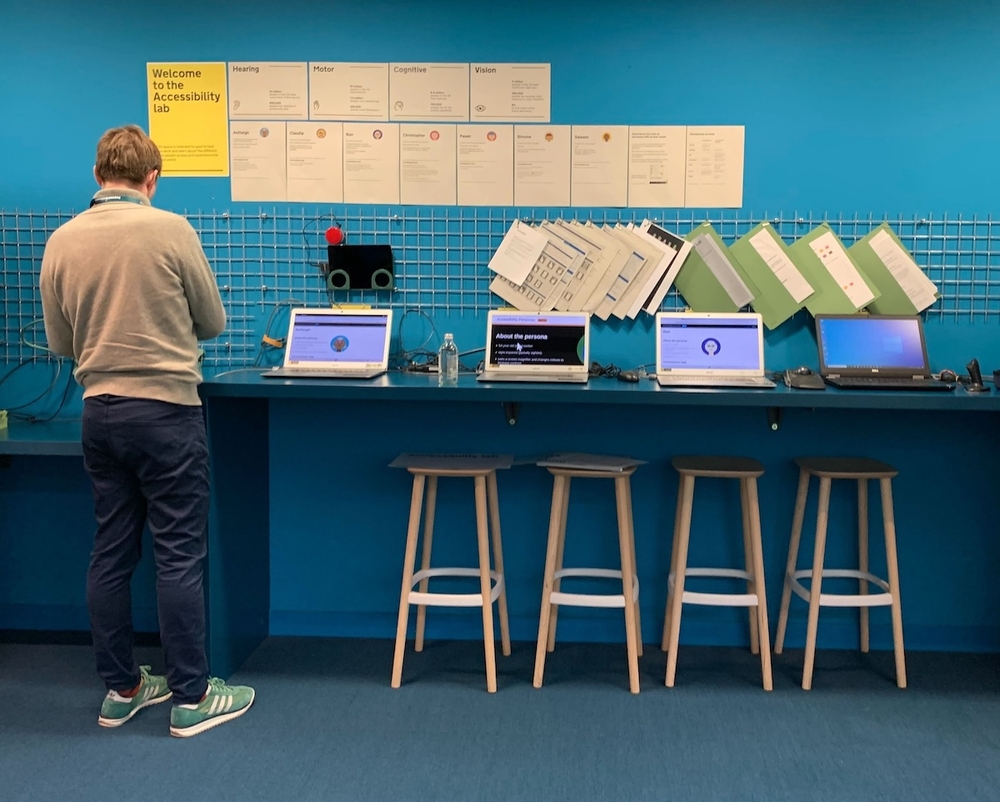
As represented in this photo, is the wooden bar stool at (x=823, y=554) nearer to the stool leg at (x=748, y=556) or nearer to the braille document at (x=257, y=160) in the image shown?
the stool leg at (x=748, y=556)

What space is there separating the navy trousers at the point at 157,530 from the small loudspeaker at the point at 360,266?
811mm

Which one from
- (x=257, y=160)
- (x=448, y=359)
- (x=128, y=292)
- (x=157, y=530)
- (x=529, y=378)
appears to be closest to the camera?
(x=128, y=292)

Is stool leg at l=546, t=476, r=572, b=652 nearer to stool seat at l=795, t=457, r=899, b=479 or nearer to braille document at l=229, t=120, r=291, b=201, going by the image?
stool seat at l=795, t=457, r=899, b=479

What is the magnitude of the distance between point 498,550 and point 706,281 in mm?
1157

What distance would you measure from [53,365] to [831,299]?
2750mm

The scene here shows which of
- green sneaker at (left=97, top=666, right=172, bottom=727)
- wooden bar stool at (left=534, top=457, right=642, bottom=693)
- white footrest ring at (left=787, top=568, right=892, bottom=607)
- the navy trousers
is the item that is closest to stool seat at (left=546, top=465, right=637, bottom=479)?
wooden bar stool at (left=534, top=457, right=642, bottom=693)

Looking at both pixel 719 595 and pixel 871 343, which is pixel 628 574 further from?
pixel 871 343

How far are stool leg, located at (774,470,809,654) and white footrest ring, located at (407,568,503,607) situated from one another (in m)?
0.97

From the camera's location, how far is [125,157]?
2.28 meters

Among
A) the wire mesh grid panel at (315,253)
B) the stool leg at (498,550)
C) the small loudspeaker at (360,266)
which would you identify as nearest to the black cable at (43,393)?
the wire mesh grid panel at (315,253)

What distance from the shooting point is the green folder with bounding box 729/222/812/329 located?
2.99 meters

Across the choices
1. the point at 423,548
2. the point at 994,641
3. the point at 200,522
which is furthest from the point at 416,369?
the point at 994,641

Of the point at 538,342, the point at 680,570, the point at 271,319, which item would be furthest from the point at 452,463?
the point at 271,319

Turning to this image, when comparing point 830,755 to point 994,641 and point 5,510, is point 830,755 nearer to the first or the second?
point 994,641
